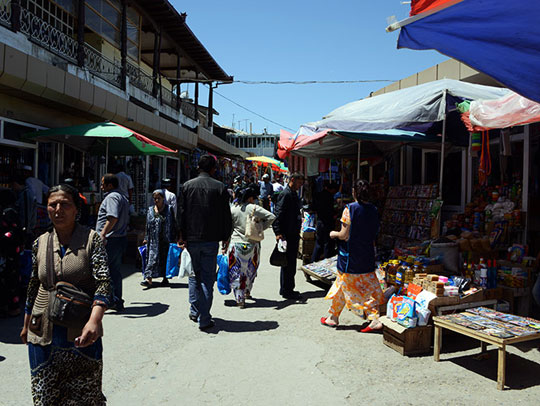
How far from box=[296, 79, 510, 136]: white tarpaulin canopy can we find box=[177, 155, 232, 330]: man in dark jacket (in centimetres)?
272

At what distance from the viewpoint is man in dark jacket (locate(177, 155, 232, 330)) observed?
5.17 meters

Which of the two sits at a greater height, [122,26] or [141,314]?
[122,26]

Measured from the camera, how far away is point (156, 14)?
56.1ft

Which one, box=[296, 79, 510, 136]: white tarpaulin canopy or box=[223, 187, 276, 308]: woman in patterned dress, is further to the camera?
box=[296, 79, 510, 136]: white tarpaulin canopy

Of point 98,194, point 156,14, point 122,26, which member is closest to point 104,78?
point 122,26

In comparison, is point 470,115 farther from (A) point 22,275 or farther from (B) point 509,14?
(A) point 22,275

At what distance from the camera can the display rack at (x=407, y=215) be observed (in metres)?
7.87

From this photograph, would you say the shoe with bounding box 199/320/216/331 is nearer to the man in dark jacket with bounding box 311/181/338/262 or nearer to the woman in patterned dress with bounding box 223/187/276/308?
the woman in patterned dress with bounding box 223/187/276/308

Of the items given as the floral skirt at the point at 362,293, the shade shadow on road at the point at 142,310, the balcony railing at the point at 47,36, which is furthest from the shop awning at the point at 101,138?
the floral skirt at the point at 362,293

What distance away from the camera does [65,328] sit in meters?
2.54

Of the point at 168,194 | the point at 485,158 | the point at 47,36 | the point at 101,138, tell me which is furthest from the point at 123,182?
the point at 485,158

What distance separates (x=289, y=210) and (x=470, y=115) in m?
2.78

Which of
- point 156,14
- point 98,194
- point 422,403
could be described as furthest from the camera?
point 156,14

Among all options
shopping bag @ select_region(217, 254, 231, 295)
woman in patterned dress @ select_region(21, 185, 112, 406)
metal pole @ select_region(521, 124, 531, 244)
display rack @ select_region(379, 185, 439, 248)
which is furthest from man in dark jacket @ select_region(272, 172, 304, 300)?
woman in patterned dress @ select_region(21, 185, 112, 406)
